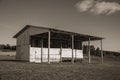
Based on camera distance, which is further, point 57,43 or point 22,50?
point 57,43

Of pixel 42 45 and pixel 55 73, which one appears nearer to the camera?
pixel 55 73

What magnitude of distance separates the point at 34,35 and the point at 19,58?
5.27 metres

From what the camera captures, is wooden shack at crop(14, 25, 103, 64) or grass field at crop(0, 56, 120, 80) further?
wooden shack at crop(14, 25, 103, 64)

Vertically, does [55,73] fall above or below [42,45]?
below

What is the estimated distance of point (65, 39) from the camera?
103 ft

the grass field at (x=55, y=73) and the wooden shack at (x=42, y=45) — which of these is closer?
the grass field at (x=55, y=73)

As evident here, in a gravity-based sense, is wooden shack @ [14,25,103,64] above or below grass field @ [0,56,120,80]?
above

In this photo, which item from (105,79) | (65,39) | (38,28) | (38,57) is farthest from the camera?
(65,39)

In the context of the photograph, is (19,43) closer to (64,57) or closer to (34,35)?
(34,35)

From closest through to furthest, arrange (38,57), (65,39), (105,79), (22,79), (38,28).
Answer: (22,79) → (105,79) → (38,28) → (38,57) → (65,39)

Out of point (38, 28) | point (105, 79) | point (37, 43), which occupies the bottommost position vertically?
point (105, 79)

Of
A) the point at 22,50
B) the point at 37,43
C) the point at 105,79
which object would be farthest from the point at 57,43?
the point at 105,79

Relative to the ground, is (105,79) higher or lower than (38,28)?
lower

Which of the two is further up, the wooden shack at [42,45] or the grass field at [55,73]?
the wooden shack at [42,45]
